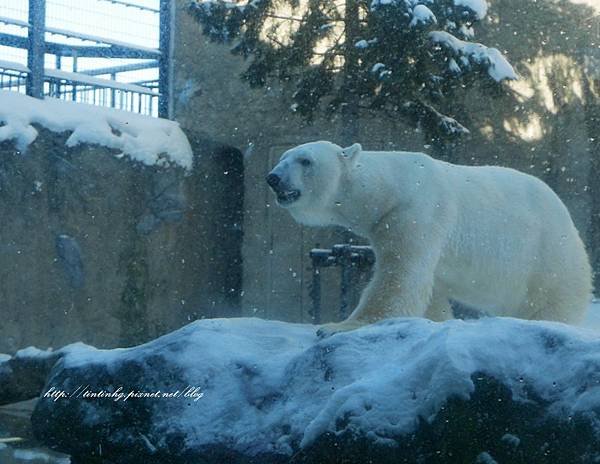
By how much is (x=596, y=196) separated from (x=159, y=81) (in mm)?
3887

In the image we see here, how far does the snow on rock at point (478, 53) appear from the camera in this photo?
21.9ft

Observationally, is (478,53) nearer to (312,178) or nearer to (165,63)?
(165,63)

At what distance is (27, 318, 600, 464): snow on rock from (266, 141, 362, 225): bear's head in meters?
0.83

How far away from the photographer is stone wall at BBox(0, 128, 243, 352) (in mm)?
6375

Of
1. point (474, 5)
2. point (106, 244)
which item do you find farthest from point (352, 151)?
point (106, 244)

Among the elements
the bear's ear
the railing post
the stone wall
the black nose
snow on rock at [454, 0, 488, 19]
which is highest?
snow on rock at [454, 0, 488, 19]

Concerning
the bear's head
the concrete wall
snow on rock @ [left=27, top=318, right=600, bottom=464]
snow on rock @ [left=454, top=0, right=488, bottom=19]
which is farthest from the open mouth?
the concrete wall

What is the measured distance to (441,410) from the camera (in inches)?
89.1

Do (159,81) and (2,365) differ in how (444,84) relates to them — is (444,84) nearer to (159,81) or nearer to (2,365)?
(159,81)

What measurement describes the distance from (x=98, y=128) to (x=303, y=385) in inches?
188

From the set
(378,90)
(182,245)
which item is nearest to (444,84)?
(378,90)

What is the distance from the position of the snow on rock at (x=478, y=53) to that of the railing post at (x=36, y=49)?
9.54ft

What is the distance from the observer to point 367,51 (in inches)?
265

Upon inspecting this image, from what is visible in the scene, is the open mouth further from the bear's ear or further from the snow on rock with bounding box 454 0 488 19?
the snow on rock with bounding box 454 0 488 19
